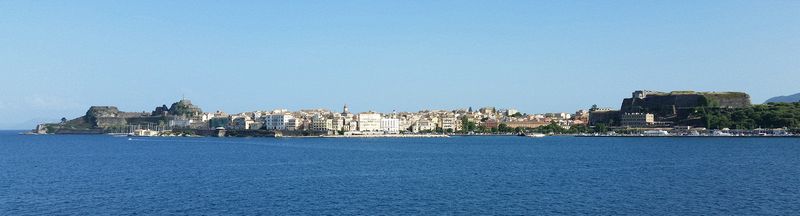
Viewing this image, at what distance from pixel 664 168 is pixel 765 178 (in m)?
5.68

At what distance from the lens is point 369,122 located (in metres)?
110

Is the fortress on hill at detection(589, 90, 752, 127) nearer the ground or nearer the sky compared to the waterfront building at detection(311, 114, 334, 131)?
nearer the sky

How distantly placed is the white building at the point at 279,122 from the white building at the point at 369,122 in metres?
8.40

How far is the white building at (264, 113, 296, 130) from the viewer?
10920 cm

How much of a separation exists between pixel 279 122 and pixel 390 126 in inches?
564

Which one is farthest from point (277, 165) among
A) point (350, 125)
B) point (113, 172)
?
point (350, 125)

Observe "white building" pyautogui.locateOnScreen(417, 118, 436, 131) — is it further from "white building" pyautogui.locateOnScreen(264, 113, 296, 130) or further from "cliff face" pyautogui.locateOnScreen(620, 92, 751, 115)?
"cliff face" pyautogui.locateOnScreen(620, 92, 751, 115)

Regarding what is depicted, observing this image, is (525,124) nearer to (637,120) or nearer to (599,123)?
(599,123)

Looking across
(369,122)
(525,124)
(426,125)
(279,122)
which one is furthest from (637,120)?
(279,122)

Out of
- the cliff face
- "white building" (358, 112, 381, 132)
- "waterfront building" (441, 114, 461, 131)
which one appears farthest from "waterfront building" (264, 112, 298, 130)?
the cliff face

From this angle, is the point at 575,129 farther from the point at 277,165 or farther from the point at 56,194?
the point at 56,194

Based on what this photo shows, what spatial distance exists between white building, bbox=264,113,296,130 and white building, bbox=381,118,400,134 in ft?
38.0

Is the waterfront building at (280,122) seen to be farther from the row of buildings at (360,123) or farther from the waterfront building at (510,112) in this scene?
the waterfront building at (510,112)

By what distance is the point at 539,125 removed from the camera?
402 feet
